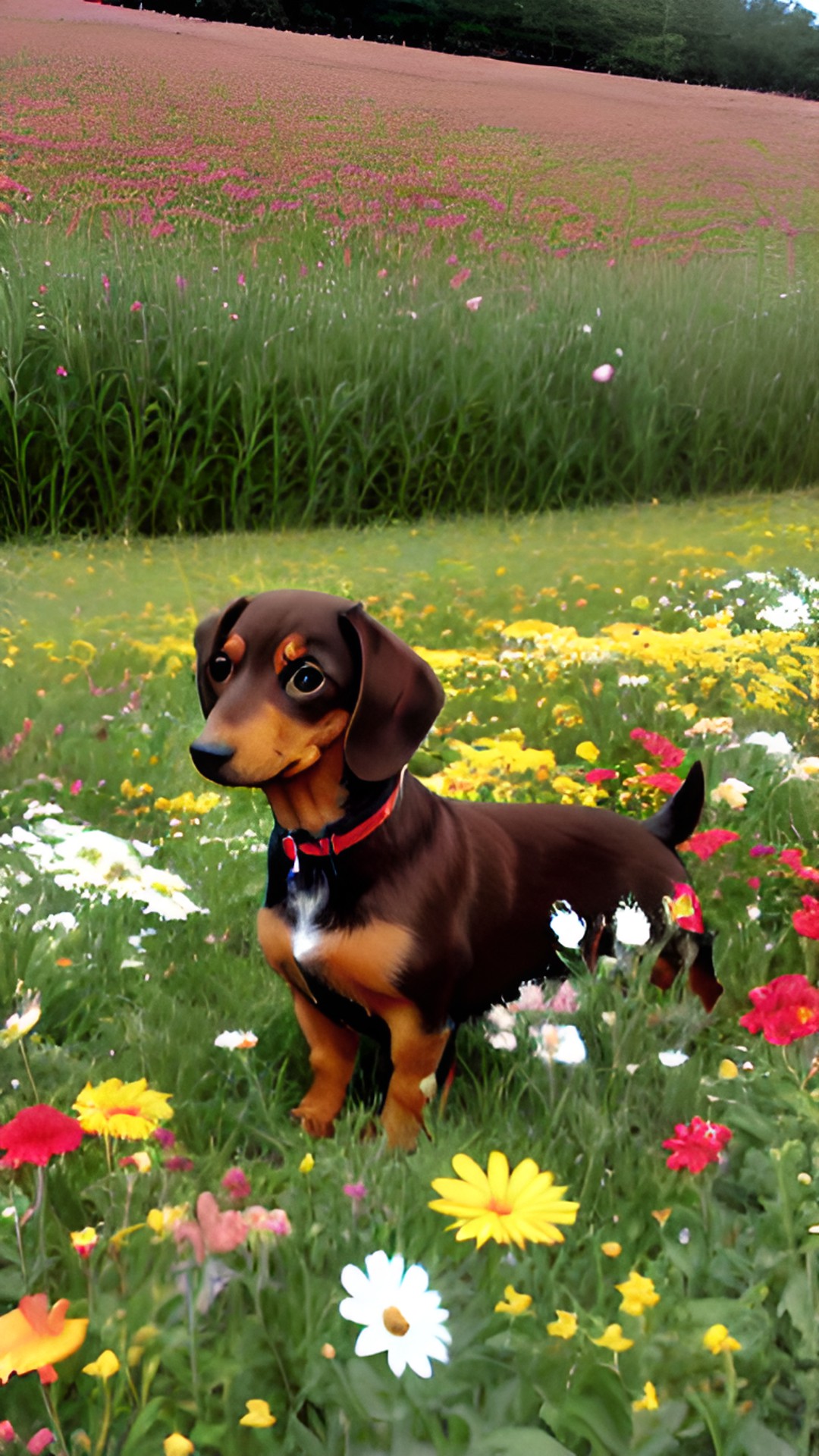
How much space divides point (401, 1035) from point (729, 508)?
8218 mm

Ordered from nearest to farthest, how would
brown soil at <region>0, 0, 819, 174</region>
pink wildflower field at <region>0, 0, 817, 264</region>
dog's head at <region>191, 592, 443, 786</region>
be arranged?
dog's head at <region>191, 592, 443, 786</region> → pink wildflower field at <region>0, 0, 817, 264</region> → brown soil at <region>0, 0, 819, 174</region>

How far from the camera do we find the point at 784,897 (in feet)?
12.5

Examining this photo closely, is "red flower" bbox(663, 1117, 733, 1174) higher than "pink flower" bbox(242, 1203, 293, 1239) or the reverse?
higher

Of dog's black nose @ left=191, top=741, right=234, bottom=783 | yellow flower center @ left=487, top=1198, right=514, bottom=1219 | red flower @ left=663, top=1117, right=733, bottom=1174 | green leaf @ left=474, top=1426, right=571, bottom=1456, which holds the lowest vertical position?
green leaf @ left=474, top=1426, right=571, bottom=1456

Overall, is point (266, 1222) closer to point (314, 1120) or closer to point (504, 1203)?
point (504, 1203)

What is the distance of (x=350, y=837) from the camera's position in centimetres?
255

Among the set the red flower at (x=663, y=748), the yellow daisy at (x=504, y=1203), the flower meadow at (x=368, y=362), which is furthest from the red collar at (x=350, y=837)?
the flower meadow at (x=368, y=362)

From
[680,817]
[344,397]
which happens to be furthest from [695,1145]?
[344,397]

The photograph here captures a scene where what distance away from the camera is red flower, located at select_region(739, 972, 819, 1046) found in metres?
2.01

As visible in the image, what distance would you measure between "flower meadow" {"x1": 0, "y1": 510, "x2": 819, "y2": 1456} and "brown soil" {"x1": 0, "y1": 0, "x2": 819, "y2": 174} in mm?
17677

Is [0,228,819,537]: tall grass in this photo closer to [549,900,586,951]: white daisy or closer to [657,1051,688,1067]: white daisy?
[549,900,586,951]: white daisy

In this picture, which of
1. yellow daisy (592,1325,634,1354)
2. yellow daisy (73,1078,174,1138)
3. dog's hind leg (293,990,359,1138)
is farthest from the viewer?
dog's hind leg (293,990,359,1138)

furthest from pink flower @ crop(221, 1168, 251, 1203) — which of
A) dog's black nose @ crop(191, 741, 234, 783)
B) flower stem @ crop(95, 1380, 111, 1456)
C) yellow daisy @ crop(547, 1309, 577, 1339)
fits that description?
dog's black nose @ crop(191, 741, 234, 783)

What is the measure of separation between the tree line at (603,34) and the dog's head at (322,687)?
26.3 metres
